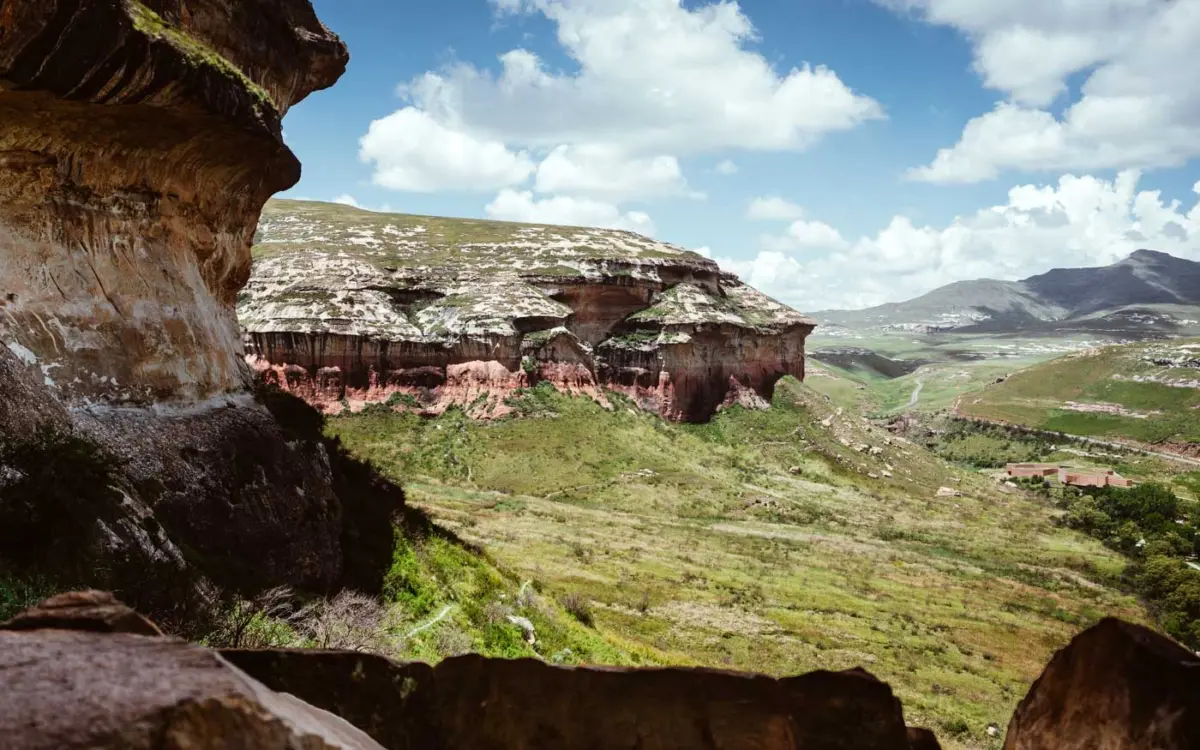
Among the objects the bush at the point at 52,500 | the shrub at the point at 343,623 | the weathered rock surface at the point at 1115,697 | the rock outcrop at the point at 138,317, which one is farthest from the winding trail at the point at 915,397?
the weathered rock surface at the point at 1115,697

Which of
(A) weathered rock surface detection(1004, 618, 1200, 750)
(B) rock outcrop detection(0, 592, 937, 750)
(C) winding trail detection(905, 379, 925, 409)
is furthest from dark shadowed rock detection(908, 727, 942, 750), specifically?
(C) winding trail detection(905, 379, 925, 409)

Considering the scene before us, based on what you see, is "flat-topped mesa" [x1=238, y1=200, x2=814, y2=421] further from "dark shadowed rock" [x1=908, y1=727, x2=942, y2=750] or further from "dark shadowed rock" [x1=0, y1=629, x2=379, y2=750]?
"dark shadowed rock" [x1=0, y1=629, x2=379, y2=750]

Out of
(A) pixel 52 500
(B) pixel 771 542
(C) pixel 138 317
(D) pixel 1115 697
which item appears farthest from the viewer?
(B) pixel 771 542

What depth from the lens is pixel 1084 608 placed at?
33844mm

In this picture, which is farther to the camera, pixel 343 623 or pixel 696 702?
pixel 343 623

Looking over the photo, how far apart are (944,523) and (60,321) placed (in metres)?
52.6

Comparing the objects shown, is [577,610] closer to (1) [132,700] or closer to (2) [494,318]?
(1) [132,700]

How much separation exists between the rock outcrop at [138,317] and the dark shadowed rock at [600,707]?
574cm

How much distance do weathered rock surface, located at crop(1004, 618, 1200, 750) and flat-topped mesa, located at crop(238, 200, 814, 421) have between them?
51.3m

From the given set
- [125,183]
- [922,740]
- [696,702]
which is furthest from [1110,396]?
[696,702]

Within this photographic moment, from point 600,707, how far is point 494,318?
52996mm

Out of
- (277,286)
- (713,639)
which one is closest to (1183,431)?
(713,639)

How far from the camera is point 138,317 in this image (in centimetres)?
1341

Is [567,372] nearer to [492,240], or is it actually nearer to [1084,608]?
[492,240]
